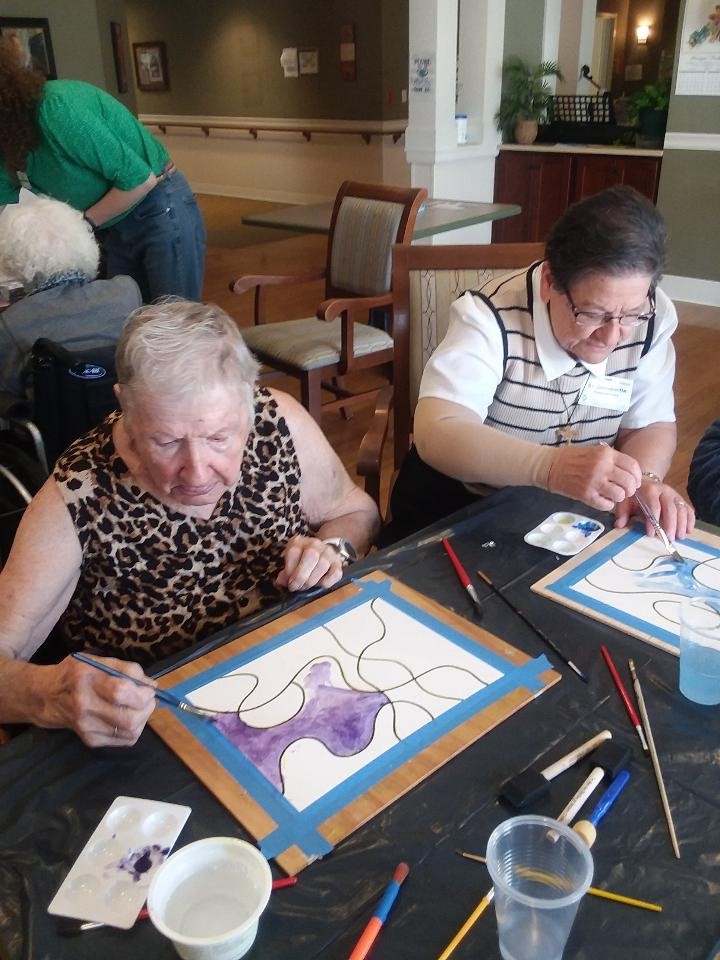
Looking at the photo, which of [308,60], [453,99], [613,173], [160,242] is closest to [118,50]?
[308,60]

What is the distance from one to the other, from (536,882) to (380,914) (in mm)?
142

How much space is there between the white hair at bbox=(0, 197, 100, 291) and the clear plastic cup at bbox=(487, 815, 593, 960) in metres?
2.02

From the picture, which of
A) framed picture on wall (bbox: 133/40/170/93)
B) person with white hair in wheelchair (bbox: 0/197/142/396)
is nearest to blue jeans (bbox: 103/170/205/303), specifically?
person with white hair in wheelchair (bbox: 0/197/142/396)

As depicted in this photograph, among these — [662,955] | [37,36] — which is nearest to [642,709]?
[662,955]

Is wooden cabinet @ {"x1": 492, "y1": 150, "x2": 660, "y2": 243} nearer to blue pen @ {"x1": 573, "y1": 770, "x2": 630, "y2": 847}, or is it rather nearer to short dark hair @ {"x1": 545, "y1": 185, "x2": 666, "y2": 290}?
short dark hair @ {"x1": 545, "y1": 185, "x2": 666, "y2": 290}

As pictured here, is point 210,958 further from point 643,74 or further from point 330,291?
point 643,74

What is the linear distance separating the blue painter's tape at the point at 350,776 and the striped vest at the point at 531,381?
600 millimetres

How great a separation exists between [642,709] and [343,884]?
0.41 metres

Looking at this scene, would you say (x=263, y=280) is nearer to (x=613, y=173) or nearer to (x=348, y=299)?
(x=348, y=299)

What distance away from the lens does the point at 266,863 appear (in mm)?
686

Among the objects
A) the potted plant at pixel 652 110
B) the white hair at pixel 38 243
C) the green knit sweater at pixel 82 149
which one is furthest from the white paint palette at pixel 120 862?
the potted plant at pixel 652 110

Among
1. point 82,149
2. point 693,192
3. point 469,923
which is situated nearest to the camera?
point 469,923

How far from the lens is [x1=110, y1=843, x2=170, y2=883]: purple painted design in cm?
74

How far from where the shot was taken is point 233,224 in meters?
8.86
